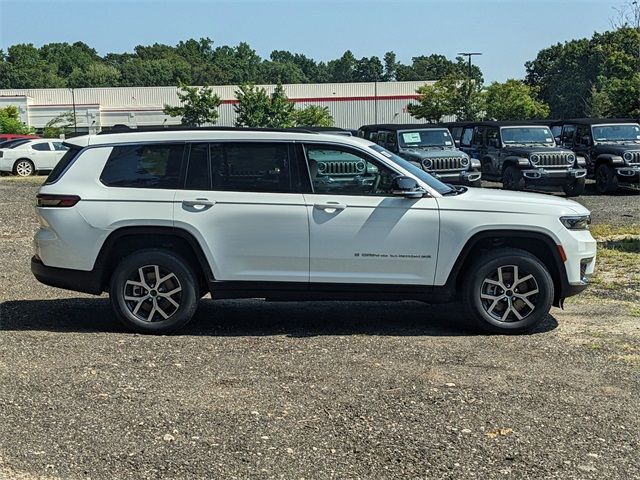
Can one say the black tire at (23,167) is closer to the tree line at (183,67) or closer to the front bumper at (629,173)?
the front bumper at (629,173)

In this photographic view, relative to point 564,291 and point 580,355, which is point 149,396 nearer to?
point 580,355

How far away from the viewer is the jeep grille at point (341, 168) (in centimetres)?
680

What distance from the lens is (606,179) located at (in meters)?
20.0

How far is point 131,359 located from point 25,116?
71.2 meters

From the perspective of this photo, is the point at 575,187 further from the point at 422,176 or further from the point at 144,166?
the point at 144,166

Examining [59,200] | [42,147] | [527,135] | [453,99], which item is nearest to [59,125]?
[453,99]

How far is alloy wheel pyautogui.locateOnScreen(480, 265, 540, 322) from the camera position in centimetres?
669

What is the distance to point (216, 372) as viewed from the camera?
5.55 m

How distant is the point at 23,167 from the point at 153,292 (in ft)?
80.4

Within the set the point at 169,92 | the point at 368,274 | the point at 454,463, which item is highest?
the point at 169,92

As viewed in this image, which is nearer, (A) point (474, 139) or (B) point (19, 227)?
(B) point (19, 227)

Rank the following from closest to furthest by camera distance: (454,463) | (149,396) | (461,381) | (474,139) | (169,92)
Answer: (454,463)
(149,396)
(461,381)
(474,139)
(169,92)

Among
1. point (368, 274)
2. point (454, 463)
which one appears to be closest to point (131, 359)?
point (368, 274)

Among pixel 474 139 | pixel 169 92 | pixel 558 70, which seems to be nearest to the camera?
pixel 474 139
